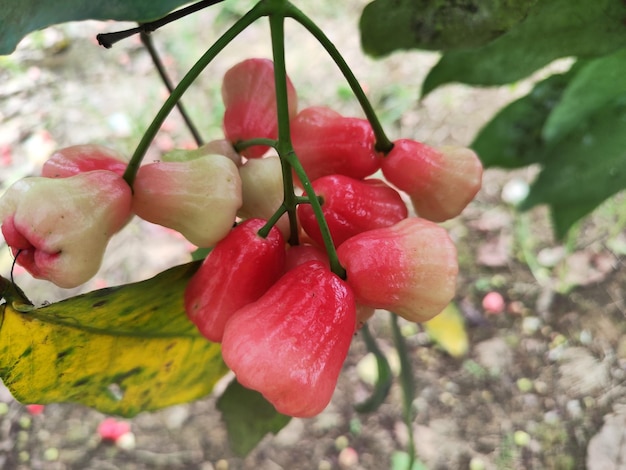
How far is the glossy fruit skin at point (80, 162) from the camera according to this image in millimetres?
477

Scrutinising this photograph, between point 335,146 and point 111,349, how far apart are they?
0.85ft

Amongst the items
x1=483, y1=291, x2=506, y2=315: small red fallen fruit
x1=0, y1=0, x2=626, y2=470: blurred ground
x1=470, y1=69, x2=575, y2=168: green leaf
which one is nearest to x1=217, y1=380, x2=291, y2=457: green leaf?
x1=470, y1=69, x2=575, y2=168: green leaf

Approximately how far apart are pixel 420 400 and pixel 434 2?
3.77ft

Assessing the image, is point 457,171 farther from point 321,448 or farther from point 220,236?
point 321,448

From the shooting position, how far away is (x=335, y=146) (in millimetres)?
531

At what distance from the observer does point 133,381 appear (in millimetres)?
604

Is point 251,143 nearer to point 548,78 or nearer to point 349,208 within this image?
point 349,208

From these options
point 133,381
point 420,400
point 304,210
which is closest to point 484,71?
point 304,210

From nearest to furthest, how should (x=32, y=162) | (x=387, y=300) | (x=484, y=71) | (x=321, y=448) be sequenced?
(x=387, y=300)
(x=484, y=71)
(x=321, y=448)
(x=32, y=162)

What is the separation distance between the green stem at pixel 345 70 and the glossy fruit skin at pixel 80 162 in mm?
177

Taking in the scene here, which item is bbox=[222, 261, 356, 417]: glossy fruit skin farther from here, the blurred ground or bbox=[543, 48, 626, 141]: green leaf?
the blurred ground

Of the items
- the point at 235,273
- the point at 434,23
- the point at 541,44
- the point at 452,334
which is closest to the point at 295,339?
the point at 235,273

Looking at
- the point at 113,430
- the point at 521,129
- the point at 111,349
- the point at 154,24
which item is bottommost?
the point at 113,430

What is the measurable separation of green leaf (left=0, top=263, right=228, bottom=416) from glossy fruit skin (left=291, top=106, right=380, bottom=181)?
0.44ft
